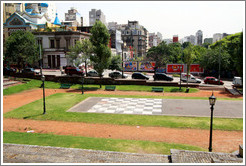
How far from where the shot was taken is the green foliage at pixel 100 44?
31.7 metres

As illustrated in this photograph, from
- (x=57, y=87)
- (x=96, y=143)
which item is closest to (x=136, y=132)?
(x=96, y=143)

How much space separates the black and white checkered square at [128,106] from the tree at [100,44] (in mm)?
8927

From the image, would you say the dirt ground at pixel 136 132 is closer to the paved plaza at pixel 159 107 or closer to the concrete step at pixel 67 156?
the concrete step at pixel 67 156

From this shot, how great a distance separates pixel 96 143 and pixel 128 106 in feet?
32.4

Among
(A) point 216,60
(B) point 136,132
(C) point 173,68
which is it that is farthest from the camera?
(C) point 173,68

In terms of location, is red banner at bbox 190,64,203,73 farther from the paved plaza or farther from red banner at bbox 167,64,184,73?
the paved plaza

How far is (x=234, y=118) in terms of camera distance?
17.8 m

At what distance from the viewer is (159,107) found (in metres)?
21.8

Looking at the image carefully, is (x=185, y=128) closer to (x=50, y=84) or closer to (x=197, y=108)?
(x=197, y=108)

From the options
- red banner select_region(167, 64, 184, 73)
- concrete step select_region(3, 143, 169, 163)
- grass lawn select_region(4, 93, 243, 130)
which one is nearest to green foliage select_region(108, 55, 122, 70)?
red banner select_region(167, 64, 184, 73)

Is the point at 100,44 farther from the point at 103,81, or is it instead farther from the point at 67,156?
the point at 67,156

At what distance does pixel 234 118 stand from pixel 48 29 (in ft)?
167

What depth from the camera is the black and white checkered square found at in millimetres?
20578

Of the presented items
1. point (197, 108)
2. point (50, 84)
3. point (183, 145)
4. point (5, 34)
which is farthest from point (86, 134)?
point (5, 34)
